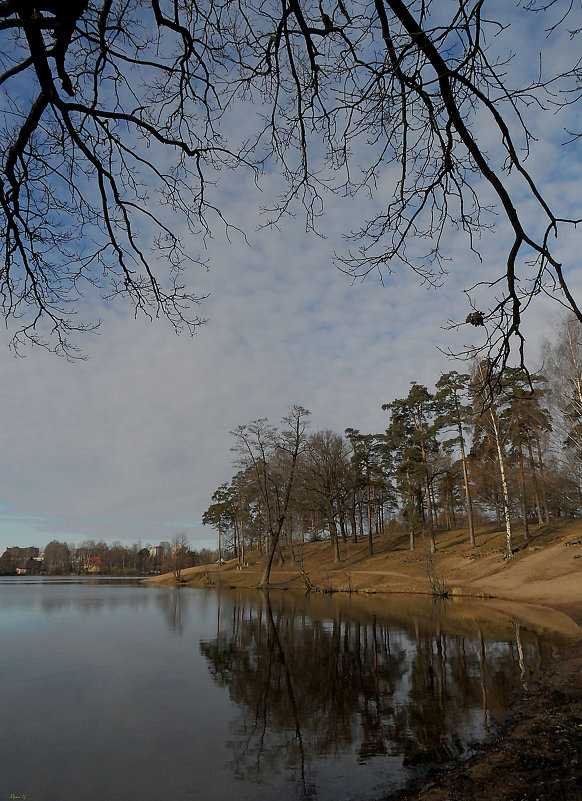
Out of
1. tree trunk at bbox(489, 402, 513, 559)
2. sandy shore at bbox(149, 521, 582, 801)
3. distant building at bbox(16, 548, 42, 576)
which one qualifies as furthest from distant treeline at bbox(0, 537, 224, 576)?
tree trunk at bbox(489, 402, 513, 559)

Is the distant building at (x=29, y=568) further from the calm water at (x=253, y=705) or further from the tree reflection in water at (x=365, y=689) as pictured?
the tree reflection in water at (x=365, y=689)

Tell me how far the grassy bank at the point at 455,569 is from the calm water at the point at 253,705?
6185 mm

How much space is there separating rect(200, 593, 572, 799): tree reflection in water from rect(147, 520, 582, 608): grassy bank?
22.3ft

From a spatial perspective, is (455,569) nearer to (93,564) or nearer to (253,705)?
(253,705)

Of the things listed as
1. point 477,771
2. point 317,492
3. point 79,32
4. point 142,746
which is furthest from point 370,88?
point 317,492

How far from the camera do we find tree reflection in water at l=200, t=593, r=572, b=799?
5816 millimetres

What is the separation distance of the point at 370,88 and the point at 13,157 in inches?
86.5

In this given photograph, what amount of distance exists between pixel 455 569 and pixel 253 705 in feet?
76.0

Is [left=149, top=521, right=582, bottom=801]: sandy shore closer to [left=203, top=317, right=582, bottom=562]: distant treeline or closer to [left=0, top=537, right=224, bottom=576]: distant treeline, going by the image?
[left=203, top=317, right=582, bottom=562]: distant treeline

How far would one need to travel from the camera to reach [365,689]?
8.54 m

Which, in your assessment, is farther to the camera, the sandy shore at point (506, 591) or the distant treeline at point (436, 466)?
the distant treeline at point (436, 466)

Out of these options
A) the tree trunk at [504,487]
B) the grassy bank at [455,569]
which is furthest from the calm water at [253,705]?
the tree trunk at [504,487]

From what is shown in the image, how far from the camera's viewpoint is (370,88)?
2543 millimetres

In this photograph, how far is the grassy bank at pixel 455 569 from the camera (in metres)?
20.8
